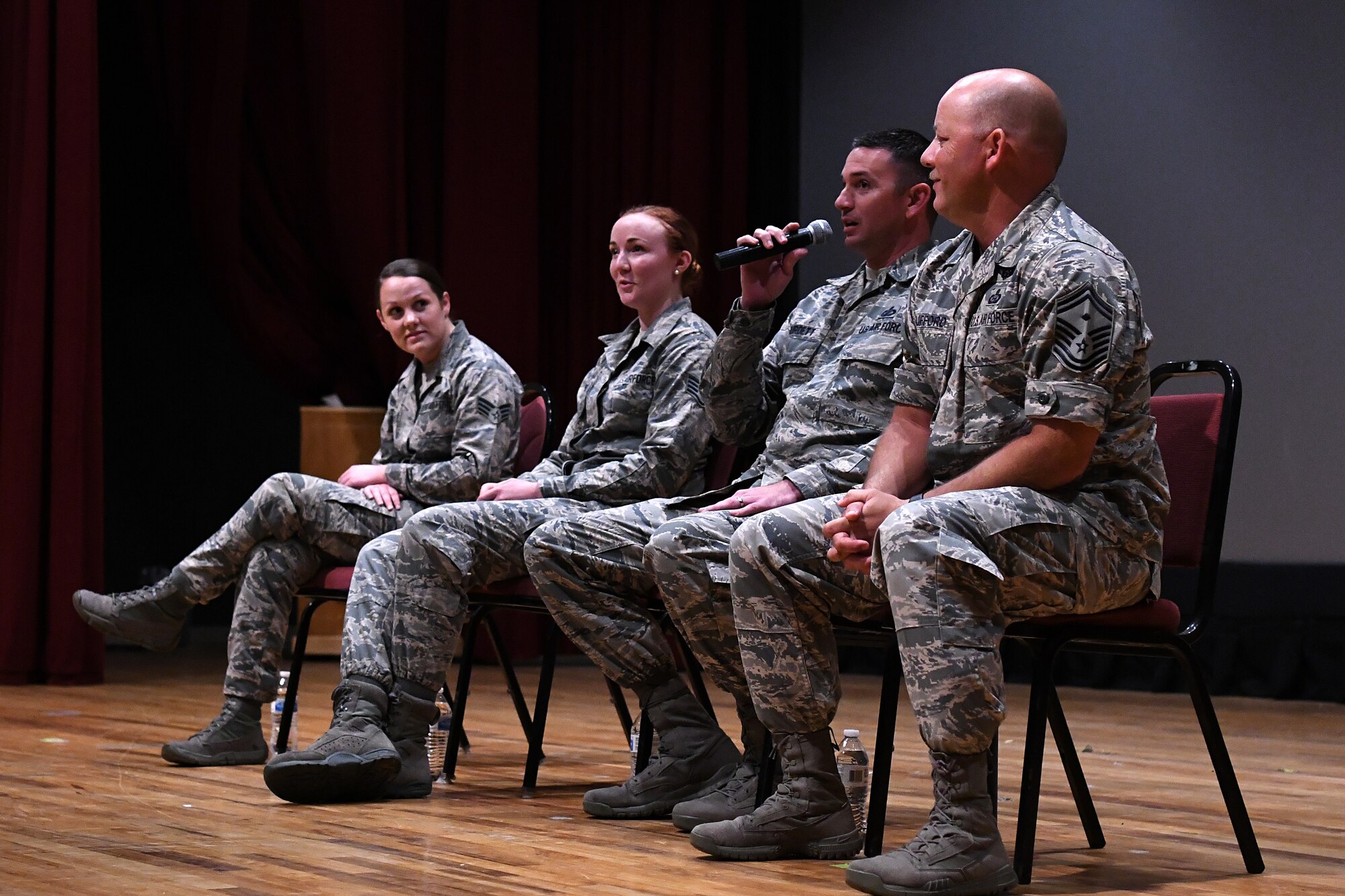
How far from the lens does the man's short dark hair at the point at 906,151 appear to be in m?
2.59

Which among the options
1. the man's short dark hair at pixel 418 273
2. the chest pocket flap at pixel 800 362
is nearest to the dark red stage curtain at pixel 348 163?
the man's short dark hair at pixel 418 273

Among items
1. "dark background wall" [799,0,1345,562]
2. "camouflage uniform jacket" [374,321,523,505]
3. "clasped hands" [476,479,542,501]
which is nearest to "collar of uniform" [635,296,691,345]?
"clasped hands" [476,479,542,501]

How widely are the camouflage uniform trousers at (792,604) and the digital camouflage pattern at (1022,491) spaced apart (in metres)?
0.16

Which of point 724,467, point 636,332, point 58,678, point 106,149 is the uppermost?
point 106,149

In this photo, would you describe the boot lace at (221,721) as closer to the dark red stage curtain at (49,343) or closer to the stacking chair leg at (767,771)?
the stacking chair leg at (767,771)

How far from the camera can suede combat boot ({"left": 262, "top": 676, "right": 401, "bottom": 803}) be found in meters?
2.57

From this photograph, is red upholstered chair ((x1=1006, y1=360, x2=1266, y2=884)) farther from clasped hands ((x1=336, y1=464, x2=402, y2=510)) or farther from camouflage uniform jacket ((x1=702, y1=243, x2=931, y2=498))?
clasped hands ((x1=336, y1=464, x2=402, y2=510))

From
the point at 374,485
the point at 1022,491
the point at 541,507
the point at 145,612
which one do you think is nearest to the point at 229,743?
the point at 145,612

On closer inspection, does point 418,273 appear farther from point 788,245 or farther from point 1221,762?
point 1221,762

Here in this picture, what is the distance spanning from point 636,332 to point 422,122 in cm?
322

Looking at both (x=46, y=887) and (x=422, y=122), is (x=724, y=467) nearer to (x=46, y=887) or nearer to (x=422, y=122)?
(x=46, y=887)

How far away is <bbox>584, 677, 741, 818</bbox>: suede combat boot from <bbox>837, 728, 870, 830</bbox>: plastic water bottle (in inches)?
8.9

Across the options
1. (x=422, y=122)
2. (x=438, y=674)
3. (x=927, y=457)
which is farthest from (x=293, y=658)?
(x=422, y=122)

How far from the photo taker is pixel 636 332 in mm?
3000
